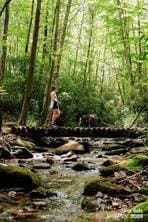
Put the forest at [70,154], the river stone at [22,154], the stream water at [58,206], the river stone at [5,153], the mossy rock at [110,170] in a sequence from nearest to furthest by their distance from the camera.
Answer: the stream water at [58,206]
the forest at [70,154]
the mossy rock at [110,170]
the river stone at [5,153]
the river stone at [22,154]

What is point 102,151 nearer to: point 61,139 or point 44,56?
point 61,139

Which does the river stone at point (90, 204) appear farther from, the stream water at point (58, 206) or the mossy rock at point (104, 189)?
the mossy rock at point (104, 189)

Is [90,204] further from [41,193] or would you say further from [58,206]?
[41,193]

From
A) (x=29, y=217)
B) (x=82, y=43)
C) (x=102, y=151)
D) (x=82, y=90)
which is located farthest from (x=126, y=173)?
(x=82, y=43)

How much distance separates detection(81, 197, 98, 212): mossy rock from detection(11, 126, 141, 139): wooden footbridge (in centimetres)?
843

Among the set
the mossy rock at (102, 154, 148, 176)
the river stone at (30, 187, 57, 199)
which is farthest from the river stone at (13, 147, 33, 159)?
the river stone at (30, 187, 57, 199)

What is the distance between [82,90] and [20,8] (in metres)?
6.48

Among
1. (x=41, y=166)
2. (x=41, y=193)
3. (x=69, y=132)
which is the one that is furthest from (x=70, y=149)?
(x=41, y=193)

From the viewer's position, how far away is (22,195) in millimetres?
6496

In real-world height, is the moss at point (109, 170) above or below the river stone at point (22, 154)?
above

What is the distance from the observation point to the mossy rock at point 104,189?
6464mm

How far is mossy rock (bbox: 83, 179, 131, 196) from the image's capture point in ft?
21.2

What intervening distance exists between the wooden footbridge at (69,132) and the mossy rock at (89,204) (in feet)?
27.6

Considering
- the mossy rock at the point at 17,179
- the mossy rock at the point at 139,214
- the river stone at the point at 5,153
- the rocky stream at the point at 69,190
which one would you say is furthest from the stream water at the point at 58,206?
the river stone at the point at 5,153
